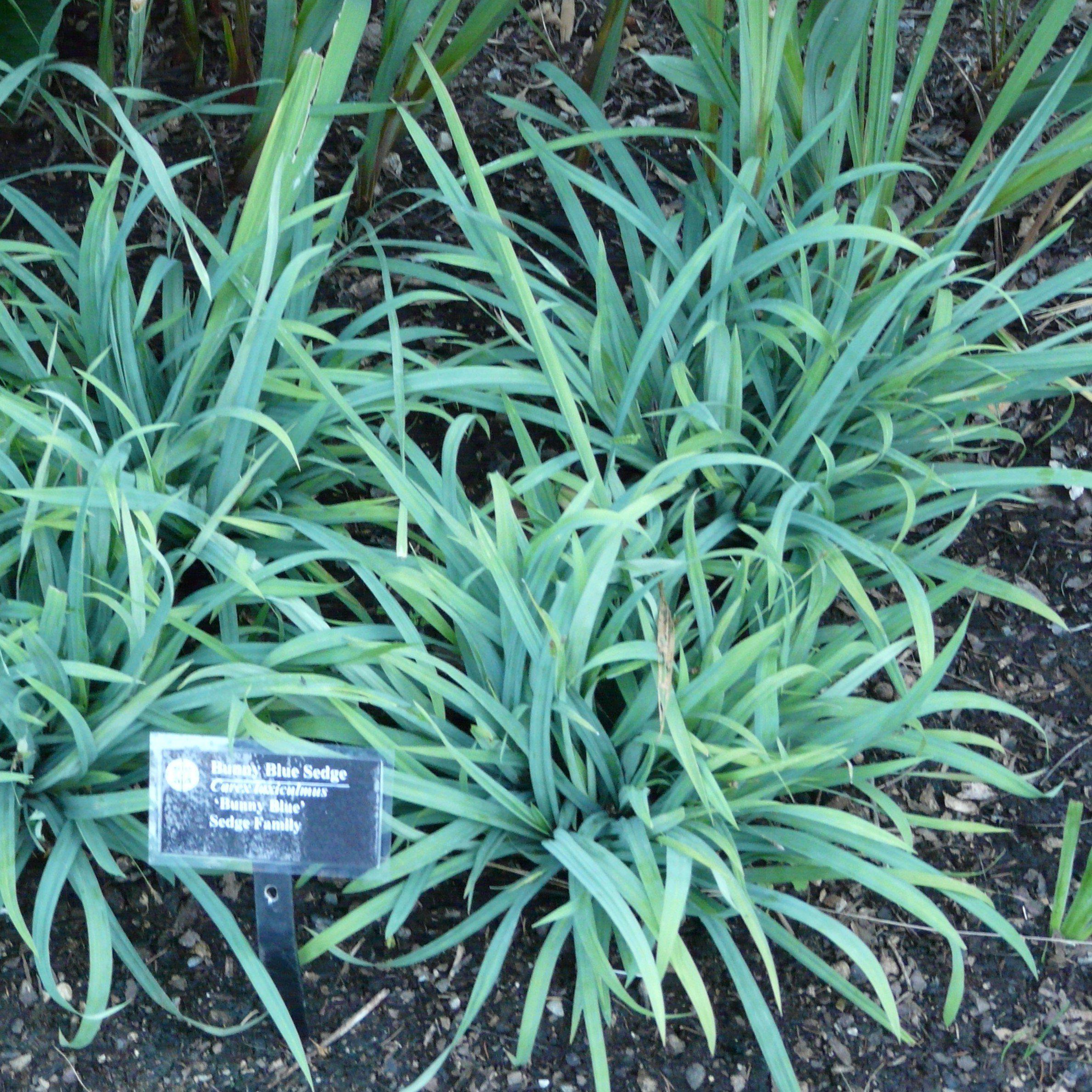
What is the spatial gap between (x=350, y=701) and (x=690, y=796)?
13.7 inches

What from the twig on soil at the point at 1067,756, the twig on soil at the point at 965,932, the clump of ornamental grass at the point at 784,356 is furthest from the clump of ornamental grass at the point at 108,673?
the twig on soil at the point at 1067,756

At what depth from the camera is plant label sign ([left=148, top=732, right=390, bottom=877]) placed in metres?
0.95

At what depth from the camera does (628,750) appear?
110cm

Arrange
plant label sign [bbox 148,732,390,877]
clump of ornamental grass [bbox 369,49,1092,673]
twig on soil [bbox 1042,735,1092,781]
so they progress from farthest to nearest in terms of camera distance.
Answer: twig on soil [bbox 1042,735,1092,781], clump of ornamental grass [bbox 369,49,1092,673], plant label sign [bbox 148,732,390,877]

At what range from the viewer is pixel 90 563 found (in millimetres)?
1116


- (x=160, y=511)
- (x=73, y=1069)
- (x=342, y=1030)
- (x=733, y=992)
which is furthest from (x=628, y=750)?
(x=73, y=1069)

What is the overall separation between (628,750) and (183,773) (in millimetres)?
425

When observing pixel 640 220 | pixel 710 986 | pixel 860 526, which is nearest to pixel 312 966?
pixel 710 986

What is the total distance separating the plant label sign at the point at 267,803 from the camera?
3.11ft

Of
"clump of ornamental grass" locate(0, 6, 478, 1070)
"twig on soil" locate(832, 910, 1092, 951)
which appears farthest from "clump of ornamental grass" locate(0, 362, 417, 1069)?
"twig on soil" locate(832, 910, 1092, 951)

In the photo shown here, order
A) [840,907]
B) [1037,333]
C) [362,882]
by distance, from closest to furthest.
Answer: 1. [362,882]
2. [840,907]
3. [1037,333]

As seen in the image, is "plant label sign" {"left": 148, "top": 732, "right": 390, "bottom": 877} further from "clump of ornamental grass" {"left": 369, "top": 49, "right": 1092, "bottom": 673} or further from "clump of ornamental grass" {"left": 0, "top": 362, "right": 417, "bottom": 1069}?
"clump of ornamental grass" {"left": 369, "top": 49, "right": 1092, "bottom": 673}

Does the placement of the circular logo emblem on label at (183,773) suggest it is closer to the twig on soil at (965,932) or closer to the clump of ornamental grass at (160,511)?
the clump of ornamental grass at (160,511)

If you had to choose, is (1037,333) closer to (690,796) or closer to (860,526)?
(860,526)
